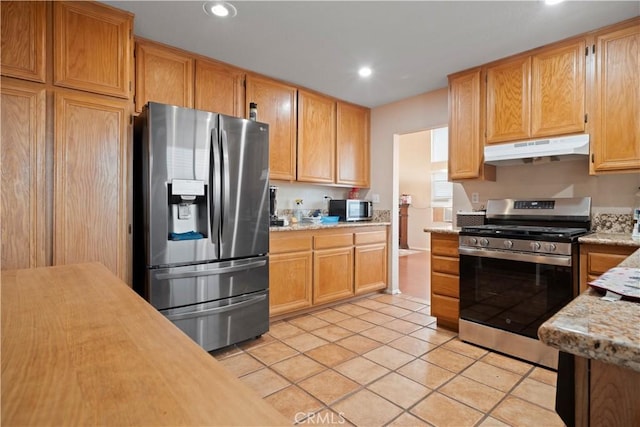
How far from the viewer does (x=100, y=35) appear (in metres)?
2.11

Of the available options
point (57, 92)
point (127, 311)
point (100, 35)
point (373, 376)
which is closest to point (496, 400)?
point (373, 376)

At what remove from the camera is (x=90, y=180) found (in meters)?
2.06

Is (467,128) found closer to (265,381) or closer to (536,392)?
(536,392)

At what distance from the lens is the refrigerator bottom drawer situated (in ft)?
7.49

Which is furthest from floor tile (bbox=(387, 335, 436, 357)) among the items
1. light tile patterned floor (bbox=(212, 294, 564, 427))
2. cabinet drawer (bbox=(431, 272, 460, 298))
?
cabinet drawer (bbox=(431, 272, 460, 298))

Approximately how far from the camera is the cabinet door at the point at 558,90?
8.06 ft

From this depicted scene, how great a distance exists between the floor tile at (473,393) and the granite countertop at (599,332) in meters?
1.47

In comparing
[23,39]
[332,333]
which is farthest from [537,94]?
[23,39]

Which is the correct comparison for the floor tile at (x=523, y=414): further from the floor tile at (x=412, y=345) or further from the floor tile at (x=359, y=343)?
the floor tile at (x=359, y=343)

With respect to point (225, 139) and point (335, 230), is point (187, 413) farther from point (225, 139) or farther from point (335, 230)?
point (335, 230)

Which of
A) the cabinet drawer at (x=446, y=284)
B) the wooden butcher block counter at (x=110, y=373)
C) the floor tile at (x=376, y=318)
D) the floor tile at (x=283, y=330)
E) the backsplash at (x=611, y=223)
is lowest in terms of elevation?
the floor tile at (x=283, y=330)

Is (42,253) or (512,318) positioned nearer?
(42,253)

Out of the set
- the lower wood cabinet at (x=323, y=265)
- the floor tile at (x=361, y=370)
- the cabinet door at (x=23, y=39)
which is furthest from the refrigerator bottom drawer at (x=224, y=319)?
the cabinet door at (x=23, y=39)

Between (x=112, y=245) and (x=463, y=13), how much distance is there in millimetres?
2776
